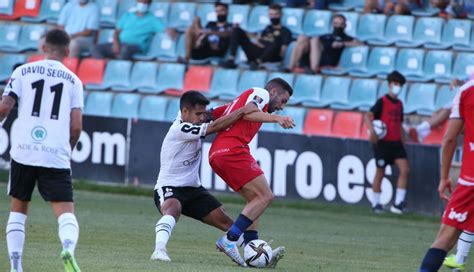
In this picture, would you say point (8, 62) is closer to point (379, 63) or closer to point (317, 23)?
point (317, 23)

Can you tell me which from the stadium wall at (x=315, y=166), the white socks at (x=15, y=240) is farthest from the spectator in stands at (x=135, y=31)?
the white socks at (x=15, y=240)

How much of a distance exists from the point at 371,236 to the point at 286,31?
695 cm

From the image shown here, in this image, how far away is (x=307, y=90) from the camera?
20703mm

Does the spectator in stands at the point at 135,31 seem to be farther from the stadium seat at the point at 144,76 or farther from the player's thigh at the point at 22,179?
the player's thigh at the point at 22,179

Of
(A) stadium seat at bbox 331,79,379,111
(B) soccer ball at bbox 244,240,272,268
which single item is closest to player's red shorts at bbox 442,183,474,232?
(B) soccer ball at bbox 244,240,272,268

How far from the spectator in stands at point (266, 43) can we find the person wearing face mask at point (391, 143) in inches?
124

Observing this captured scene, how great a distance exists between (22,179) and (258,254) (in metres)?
2.77

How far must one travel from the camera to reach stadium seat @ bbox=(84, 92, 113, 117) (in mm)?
21398

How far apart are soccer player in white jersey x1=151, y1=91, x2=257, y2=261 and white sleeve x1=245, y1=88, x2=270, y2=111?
0.13 m

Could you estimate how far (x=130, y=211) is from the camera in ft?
55.3

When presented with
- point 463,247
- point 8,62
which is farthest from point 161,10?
point 463,247

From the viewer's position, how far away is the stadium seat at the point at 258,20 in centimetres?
2223

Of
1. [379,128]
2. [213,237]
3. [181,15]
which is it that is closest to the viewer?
[213,237]

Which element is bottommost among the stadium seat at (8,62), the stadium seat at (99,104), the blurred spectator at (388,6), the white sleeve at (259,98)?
the stadium seat at (99,104)
